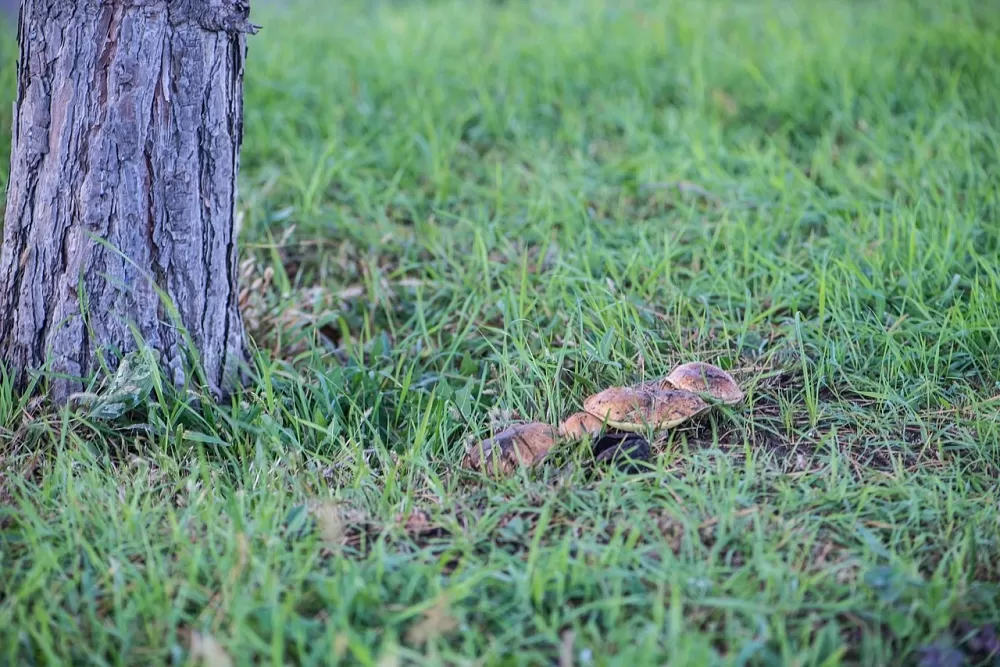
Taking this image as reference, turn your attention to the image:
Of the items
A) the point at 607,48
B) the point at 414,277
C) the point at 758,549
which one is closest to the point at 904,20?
the point at 607,48

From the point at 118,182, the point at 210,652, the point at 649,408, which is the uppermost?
the point at 118,182

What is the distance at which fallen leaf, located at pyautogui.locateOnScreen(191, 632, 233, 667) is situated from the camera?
1683 millimetres

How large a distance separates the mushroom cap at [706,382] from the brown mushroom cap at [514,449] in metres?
0.41

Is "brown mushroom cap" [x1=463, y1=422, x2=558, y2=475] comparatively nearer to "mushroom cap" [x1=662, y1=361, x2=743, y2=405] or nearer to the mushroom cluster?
the mushroom cluster

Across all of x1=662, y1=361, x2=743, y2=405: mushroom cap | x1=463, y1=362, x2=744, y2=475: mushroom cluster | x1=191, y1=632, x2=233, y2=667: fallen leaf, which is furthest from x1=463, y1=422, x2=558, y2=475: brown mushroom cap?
x1=191, y1=632, x2=233, y2=667: fallen leaf

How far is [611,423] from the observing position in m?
2.45

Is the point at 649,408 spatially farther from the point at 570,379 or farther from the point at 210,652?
the point at 210,652

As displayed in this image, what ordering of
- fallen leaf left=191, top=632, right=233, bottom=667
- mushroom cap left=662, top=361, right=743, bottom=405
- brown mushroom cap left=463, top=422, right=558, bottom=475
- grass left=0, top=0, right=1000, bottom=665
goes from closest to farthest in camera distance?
fallen leaf left=191, top=632, right=233, bottom=667 → grass left=0, top=0, right=1000, bottom=665 → brown mushroom cap left=463, top=422, right=558, bottom=475 → mushroom cap left=662, top=361, right=743, bottom=405

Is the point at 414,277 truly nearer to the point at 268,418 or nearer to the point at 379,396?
the point at 379,396

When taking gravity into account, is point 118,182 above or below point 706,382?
above

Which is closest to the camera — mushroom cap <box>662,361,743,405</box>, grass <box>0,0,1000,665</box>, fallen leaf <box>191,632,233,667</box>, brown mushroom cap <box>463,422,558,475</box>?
fallen leaf <box>191,632,233,667</box>

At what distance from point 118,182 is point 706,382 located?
1758 millimetres

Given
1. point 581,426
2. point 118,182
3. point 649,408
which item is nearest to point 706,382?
point 649,408

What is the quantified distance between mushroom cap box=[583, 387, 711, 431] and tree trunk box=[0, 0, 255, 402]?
125 centimetres
